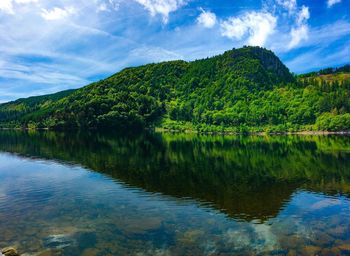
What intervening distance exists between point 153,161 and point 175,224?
182 ft

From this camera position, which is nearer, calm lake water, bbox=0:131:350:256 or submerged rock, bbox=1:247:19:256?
submerged rock, bbox=1:247:19:256

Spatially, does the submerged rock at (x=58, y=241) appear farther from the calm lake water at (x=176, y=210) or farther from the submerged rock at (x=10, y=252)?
the submerged rock at (x=10, y=252)

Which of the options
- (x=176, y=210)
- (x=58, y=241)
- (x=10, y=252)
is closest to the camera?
(x=10, y=252)

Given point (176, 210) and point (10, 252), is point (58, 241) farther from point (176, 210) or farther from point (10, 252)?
point (176, 210)

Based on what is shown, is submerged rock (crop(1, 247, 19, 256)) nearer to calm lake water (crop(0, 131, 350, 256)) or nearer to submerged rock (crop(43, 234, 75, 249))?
calm lake water (crop(0, 131, 350, 256))

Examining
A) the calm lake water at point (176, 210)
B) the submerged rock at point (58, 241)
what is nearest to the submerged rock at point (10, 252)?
the calm lake water at point (176, 210)

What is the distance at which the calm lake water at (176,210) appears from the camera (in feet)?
110

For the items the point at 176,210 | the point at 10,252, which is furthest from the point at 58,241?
the point at 176,210

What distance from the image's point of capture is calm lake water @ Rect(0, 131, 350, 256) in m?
33.5

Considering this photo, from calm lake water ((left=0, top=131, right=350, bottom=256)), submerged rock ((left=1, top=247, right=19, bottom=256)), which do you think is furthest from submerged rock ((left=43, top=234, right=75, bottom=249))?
submerged rock ((left=1, top=247, right=19, bottom=256))

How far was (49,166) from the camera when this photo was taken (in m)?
86.7

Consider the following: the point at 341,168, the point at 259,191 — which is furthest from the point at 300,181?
the point at 341,168

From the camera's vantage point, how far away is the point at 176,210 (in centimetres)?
4525

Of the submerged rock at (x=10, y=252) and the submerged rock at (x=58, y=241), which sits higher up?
the submerged rock at (x=10, y=252)
